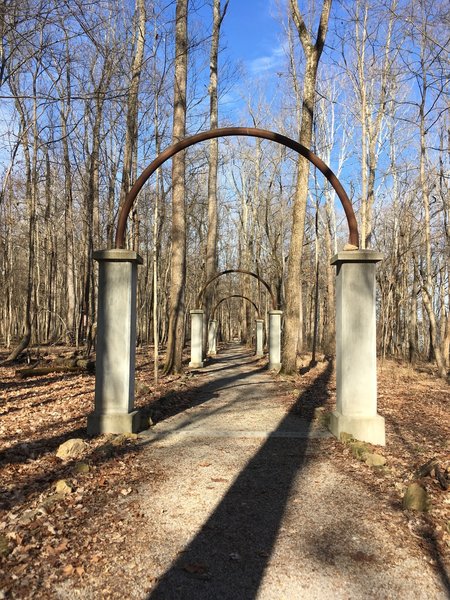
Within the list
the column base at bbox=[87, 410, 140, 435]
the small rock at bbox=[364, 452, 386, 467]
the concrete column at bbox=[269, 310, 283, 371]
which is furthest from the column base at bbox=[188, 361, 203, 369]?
the small rock at bbox=[364, 452, 386, 467]

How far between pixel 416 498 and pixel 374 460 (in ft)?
3.99

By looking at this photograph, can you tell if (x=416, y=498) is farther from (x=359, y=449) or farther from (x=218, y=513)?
(x=218, y=513)

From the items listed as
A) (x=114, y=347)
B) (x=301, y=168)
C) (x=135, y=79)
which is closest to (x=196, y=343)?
(x=301, y=168)

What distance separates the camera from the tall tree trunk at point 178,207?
12.1 meters

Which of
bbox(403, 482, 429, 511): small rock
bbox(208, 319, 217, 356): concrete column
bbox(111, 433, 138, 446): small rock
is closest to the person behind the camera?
bbox(403, 482, 429, 511): small rock

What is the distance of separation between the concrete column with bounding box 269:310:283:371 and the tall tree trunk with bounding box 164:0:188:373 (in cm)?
432

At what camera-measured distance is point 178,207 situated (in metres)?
12.4

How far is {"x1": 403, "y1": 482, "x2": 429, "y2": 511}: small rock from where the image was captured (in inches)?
146

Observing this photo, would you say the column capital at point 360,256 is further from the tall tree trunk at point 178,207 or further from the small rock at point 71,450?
the tall tree trunk at point 178,207

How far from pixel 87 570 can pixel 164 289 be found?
29.3 m

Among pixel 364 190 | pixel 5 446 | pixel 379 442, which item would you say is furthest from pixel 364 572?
pixel 364 190

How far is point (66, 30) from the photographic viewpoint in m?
5.81

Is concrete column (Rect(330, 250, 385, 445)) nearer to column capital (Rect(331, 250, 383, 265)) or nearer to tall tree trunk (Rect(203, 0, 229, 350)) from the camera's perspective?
column capital (Rect(331, 250, 383, 265))

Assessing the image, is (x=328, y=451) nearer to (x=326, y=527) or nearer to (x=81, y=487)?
(x=326, y=527)
